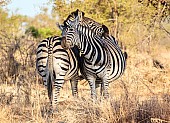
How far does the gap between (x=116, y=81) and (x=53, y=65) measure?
319cm

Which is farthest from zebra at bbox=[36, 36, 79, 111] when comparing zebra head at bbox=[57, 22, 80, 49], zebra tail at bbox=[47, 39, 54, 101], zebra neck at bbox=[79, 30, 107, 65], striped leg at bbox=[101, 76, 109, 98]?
striped leg at bbox=[101, 76, 109, 98]

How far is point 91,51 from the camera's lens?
843 centimetres

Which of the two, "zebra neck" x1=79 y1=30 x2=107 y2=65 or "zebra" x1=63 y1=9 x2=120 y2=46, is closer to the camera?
"zebra" x1=63 y1=9 x2=120 y2=46

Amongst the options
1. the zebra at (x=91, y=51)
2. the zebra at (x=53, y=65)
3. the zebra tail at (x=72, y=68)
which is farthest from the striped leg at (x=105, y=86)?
the zebra at (x=53, y=65)

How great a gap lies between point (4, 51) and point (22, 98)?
605cm

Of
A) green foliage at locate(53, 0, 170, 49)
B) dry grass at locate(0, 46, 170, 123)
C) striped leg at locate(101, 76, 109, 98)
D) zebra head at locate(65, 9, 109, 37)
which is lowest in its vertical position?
dry grass at locate(0, 46, 170, 123)

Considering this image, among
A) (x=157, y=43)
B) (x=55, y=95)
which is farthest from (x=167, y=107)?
(x=157, y=43)

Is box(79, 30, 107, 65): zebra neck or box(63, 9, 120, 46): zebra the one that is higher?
box(63, 9, 120, 46): zebra

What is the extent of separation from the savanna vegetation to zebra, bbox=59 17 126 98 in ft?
1.20

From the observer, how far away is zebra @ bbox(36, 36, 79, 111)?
803 centimetres

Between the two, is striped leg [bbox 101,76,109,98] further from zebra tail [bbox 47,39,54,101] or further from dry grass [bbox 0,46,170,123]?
zebra tail [bbox 47,39,54,101]

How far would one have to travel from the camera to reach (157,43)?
1803 centimetres

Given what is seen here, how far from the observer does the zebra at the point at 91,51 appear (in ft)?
26.6

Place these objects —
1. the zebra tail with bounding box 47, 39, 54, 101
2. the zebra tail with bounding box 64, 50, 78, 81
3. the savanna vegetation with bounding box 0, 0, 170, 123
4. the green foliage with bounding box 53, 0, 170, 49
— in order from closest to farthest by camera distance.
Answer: the savanna vegetation with bounding box 0, 0, 170, 123
the zebra tail with bounding box 47, 39, 54, 101
the zebra tail with bounding box 64, 50, 78, 81
the green foliage with bounding box 53, 0, 170, 49
